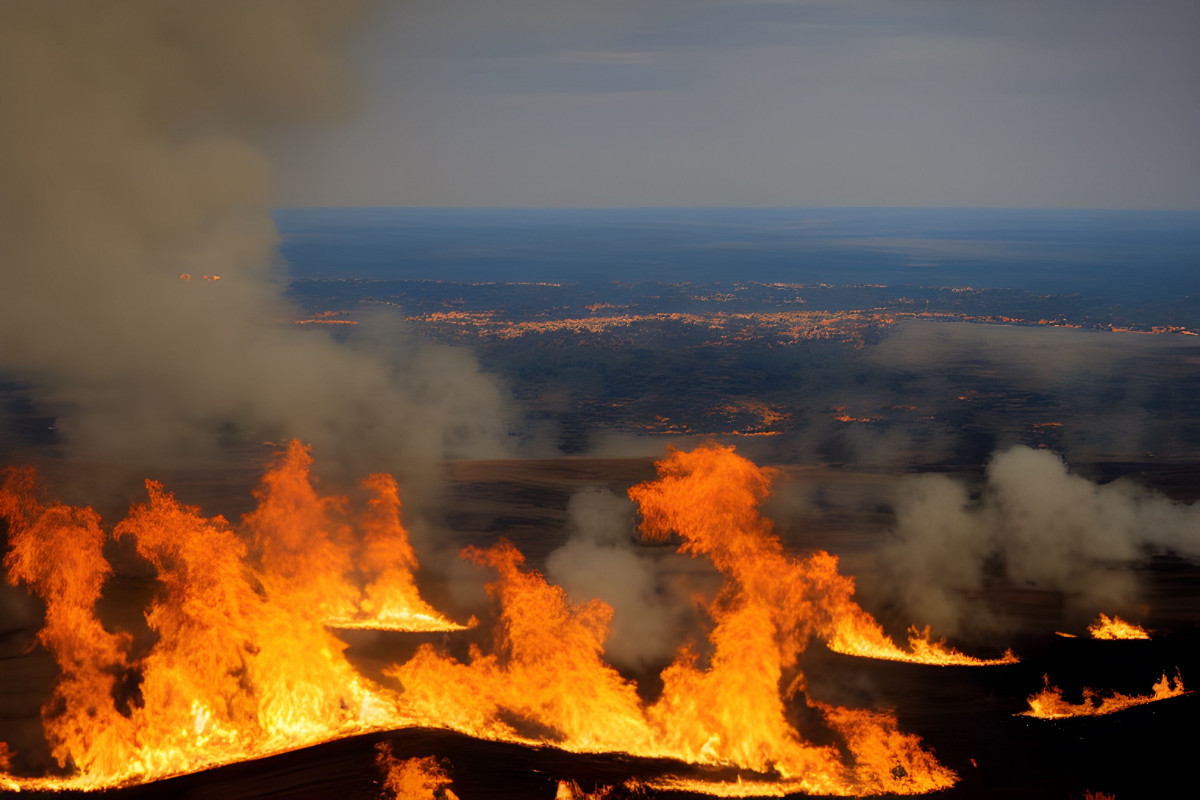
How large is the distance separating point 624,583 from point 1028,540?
10443mm

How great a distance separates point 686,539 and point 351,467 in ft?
47.5

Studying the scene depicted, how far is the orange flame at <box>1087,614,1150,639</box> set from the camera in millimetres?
19641

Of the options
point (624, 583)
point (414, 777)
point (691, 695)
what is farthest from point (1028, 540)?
point (414, 777)

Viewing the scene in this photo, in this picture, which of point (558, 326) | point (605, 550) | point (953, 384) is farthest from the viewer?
point (558, 326)

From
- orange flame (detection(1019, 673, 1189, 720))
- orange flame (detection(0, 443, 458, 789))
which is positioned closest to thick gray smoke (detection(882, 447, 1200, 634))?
orange flame (detection(1019, 673, 1189, 720))

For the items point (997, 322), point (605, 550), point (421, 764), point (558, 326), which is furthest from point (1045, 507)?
point (997, 322)

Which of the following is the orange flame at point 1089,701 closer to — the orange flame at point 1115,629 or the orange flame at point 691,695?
the orange flame at point 1115,629

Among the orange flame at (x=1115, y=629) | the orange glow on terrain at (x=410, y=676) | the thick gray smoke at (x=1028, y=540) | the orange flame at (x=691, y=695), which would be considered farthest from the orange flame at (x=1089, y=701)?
the thick gray smoke at (x=1028, y=540)

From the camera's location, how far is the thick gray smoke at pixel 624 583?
1842 cm

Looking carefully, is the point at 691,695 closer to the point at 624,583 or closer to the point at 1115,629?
A: the point at 624,583

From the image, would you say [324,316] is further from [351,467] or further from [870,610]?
[870,610]

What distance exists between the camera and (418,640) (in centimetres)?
1892

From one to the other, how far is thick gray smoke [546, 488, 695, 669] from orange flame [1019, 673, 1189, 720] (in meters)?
6.34

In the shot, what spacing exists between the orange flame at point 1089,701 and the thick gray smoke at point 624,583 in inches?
250
